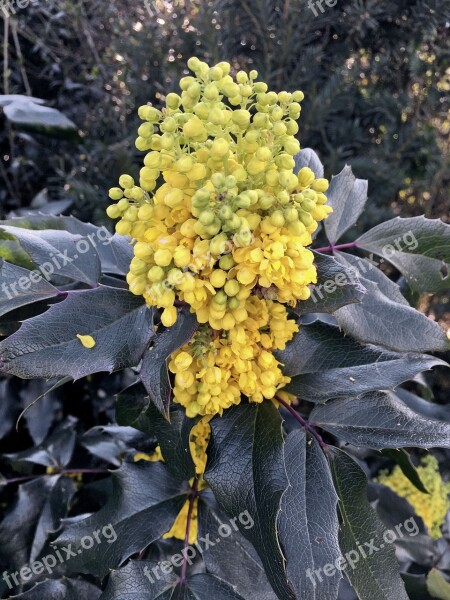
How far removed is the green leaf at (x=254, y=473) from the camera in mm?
717

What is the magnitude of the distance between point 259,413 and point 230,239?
0.31 m

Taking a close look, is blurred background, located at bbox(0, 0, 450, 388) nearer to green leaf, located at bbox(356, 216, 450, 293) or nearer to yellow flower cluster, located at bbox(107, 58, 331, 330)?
green leaf, located at bbox(356, 216, 450, 293)

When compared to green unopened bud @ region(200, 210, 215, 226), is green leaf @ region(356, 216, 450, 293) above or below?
below

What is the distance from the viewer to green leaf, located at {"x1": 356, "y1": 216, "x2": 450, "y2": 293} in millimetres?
890

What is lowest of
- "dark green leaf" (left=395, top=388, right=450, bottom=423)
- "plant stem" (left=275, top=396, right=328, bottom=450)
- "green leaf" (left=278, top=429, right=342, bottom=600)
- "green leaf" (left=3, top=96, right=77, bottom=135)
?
"dark green leaf" (left=395, top=388, right=450, bottom=423)

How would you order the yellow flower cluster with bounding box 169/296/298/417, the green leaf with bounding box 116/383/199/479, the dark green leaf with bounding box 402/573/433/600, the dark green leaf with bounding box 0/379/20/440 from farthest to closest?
1. the dark green leaf with bounding box 0/379/20/440
2. the dark green leaf with bounding box 402/573/433/600
3. the green leaf with bounding box 116/383/199/479
4. the yellow flower cluster with bounding box 169/296/298/417

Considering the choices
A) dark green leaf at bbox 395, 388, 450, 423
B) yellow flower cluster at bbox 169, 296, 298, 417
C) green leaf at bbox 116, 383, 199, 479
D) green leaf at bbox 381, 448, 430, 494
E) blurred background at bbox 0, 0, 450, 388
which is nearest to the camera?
yellow flower cluster at bbox 169, 296, 298, 417

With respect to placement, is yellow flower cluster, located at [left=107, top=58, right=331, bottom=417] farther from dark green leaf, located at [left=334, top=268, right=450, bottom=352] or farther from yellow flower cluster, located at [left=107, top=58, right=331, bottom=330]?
dark green leaf, located at [left=334, top=268, right=450, bottom=352]

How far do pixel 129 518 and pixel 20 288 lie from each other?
0.43m

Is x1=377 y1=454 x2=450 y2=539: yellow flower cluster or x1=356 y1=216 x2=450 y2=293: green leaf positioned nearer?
x1=356 y1=216 x2=450 y2=293: green leaf

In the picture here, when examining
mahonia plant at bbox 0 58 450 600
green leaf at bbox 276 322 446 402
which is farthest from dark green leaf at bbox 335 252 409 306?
green leaf at bbox 276 322 446 402

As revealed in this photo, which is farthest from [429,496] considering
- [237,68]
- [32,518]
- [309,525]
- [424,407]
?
[237,68]

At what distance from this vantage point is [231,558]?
2.97 feet

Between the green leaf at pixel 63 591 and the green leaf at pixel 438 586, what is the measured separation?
0.65 m
